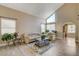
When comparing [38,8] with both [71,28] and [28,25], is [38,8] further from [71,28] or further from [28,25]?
[71,28]

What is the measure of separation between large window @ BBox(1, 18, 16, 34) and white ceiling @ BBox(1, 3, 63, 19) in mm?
326

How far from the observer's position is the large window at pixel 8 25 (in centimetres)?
259

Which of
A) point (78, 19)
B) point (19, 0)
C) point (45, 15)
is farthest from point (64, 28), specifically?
point (19, 0)

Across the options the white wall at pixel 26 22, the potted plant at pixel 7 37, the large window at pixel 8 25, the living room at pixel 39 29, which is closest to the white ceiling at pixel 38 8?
the living room at pixel 39 29

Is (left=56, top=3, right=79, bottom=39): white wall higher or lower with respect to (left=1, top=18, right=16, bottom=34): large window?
higher

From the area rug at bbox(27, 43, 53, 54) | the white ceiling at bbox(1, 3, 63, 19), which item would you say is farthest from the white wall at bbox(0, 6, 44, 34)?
the area rug at bbox(27, 43, 53, 54)

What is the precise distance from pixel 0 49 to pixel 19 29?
62 centimetres

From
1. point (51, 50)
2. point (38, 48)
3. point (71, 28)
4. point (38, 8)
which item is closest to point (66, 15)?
point (71, 28)

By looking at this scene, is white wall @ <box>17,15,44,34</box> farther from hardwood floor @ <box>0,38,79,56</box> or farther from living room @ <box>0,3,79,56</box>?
hardwood floor @ <box>0,38,79,56</box>

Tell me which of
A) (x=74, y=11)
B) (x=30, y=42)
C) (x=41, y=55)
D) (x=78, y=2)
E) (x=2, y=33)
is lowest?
(x=41, y=55)

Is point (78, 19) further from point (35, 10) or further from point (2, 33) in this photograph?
point (2, 33)

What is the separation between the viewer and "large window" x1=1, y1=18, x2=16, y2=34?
8.48 ft

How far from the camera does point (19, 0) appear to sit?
8.87 feet

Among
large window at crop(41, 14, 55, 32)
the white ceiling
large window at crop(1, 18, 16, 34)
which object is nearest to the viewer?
large window at crop(1, 18, 16, 34)
